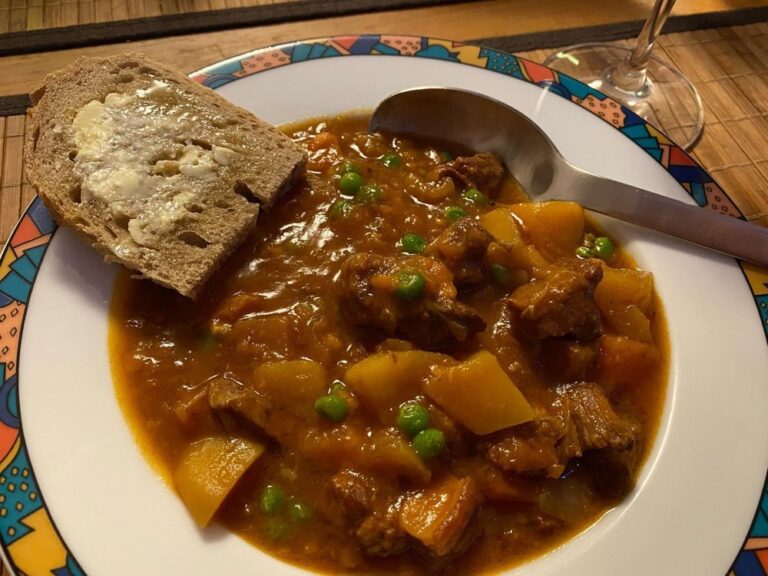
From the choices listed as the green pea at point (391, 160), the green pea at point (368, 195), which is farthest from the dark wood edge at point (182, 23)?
the green pea at point (368, 195)

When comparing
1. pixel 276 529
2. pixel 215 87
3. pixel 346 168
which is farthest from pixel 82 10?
pixel 276 529

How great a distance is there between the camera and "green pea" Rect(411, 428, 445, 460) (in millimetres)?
2697

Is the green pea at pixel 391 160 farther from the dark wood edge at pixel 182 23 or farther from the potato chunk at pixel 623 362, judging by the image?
the dark wood edge at pixel 182 23

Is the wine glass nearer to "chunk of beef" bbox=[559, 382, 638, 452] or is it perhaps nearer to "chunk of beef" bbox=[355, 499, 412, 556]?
"chunk of beef" bbox=[559, 382, 638, 452]

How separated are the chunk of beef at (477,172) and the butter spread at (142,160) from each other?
1348 mm

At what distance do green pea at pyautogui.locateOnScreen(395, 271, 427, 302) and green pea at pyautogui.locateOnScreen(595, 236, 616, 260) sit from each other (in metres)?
1.22

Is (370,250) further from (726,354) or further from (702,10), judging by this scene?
(702,10)

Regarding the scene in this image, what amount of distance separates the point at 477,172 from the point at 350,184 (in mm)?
800

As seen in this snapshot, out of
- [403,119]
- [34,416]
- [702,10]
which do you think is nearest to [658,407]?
[403,119]

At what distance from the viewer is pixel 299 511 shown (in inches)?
108

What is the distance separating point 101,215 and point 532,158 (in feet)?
8.49

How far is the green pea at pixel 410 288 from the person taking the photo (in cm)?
299

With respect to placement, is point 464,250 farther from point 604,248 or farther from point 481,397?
point 604,248

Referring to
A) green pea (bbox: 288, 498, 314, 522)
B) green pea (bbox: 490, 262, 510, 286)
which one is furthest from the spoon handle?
green pea (bbox: 288, 498, 314, 522)
